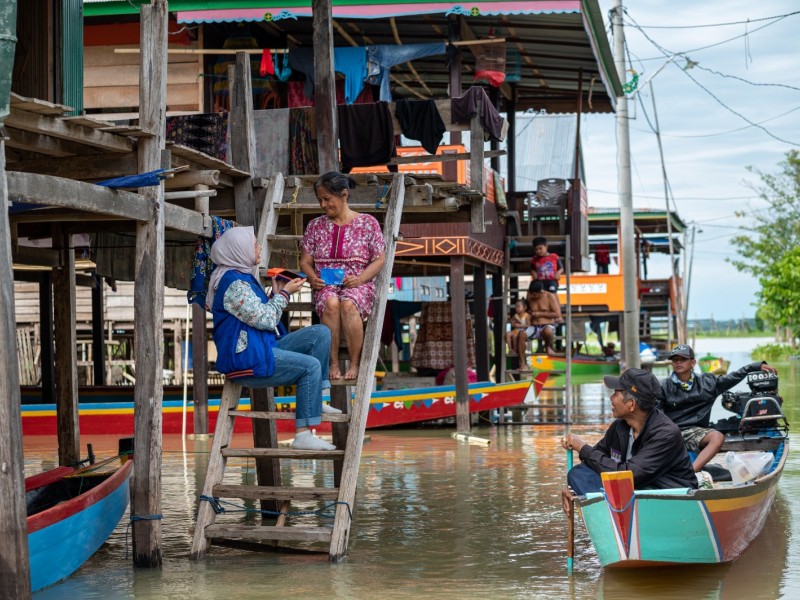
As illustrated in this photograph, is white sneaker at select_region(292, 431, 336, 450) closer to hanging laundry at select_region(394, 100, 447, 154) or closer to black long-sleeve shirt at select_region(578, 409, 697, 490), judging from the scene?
black long-sleeve shirt at select_region(578, 409, 697, 490)

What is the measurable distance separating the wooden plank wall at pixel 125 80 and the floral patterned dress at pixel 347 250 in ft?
25.6

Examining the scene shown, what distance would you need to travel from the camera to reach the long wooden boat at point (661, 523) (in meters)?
6.80

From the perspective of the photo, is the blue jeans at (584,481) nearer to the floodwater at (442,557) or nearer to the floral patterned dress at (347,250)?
the floodwater at (442,557)

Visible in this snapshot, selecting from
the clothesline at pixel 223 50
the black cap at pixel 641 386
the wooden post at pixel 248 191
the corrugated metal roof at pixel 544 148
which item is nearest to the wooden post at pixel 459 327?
the clothesline at pixel 223 50

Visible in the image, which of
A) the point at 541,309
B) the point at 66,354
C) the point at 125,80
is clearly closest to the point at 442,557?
the point at 66,354

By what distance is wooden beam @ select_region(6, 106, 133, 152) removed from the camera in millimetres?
6676

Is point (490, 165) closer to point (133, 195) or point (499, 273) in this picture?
point (499, 273)

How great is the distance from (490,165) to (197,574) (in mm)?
11818

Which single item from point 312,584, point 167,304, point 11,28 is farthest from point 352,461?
point 167,304

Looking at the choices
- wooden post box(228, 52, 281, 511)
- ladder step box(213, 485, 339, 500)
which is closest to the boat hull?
ladder step box(213, 485, 339, 500)

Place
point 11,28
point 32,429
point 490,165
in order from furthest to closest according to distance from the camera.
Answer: point 490,165 → point 32,429 → point 11,28

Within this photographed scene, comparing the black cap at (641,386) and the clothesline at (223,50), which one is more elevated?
the clothesline at (223,50)

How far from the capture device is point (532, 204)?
1936 centimetres

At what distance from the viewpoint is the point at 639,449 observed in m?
7.36
